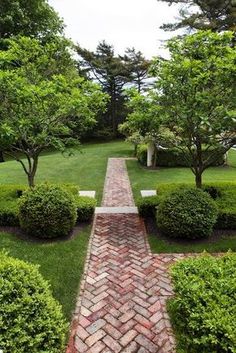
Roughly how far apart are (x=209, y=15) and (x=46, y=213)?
2165cm

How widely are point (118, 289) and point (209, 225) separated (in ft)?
8.04

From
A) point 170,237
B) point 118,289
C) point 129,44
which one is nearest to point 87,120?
point 170,237

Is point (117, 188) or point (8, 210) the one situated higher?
point (8, 210)

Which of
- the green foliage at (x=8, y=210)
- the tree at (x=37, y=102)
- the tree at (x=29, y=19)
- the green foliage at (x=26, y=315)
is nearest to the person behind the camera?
the green foliage at (x=26, y=315)

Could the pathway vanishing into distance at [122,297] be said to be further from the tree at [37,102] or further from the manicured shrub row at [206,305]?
the tree at [37,102]

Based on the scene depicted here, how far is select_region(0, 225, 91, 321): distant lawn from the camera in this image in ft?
13.8

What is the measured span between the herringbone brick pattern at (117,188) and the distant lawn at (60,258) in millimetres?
2502

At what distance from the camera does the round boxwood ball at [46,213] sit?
582 cm

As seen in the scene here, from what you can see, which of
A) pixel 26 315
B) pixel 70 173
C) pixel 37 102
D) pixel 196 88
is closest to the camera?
pixel 26 315

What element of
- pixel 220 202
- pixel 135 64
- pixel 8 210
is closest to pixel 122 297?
pixel 8 210

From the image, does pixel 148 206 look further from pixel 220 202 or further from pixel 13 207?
pixel 13 207

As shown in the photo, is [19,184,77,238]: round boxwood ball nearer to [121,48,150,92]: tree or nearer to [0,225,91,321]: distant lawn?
[0,225,91,321]: distant lawn

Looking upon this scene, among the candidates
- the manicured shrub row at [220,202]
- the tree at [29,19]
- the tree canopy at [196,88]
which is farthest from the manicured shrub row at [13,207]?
the tree at [29,19]

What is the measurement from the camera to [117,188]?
35.2 ft
